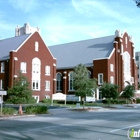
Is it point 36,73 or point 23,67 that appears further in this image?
point 36,73

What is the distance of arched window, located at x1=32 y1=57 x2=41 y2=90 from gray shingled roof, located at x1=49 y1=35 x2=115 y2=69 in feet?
38.6

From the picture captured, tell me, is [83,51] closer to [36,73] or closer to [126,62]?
[126,62]

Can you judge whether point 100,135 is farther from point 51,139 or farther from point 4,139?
point 4,139

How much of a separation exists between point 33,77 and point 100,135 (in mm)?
41577

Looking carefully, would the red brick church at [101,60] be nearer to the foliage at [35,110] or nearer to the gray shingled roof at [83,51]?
the gray shingled roof at [83,51]

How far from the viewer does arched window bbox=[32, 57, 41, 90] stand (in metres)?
53.1

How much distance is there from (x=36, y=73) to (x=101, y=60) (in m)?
14.8

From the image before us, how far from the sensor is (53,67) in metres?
57.3

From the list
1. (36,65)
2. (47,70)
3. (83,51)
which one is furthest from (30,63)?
(83,51)

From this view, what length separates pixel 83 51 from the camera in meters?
66.8

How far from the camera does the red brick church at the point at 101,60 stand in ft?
195

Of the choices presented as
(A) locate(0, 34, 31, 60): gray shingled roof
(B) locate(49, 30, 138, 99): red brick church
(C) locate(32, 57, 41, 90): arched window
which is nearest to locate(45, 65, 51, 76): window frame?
(C) locate(32, 57, 41, 90): arched window

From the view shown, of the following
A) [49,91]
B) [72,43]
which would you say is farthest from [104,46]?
[49,91]

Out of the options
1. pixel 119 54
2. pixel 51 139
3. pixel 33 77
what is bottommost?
pixel 51 139
